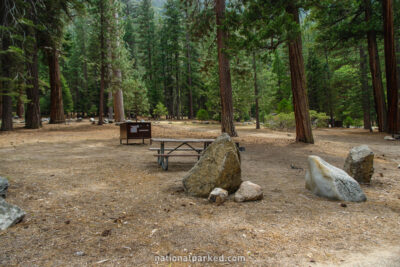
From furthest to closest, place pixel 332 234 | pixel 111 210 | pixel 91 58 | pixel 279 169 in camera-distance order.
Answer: pixel 91 58 → pixel 279 169 → pixel 111 210 → pixel 332 234

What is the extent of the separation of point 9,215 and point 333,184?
4.45 meters

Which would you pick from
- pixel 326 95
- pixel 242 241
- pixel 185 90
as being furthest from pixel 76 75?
pixel 242 241

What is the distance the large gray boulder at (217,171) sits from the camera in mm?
3992

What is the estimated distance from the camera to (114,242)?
2.60 meters

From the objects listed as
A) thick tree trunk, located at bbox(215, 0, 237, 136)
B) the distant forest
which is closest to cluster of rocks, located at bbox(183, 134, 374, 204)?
the distant forest

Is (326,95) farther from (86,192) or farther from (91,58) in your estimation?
(86,192)

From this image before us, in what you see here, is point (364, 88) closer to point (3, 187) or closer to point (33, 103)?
point (3, 187)

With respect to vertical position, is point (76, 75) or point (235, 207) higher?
point (76, 75)

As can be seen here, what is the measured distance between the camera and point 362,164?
468 cm

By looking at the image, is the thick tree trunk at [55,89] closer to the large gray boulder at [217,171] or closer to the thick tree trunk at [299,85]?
the thick tree trunk at [299,85]

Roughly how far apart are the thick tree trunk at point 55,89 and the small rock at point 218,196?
1927 cm

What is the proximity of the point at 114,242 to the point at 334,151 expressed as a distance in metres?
8.60

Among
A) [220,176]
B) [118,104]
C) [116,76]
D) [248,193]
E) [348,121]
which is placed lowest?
[248,193]

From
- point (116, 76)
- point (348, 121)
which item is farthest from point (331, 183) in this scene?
point (348, 121)
